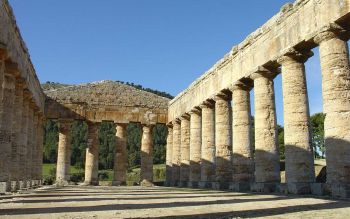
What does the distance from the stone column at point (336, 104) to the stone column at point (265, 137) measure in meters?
4.57

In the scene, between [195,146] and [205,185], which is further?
[195,146]

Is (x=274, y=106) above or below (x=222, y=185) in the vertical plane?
above

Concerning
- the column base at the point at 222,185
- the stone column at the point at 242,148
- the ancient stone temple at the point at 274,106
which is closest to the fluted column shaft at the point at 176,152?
the ancient stone temple at the point at 274,106

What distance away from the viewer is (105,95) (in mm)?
34406

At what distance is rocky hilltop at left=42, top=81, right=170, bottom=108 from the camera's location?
110ft

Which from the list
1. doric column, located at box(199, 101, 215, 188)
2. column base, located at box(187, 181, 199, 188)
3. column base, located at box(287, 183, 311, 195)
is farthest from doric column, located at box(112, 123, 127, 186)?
column base, located at box(287, 183, 311, 195)

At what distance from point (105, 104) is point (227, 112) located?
13.4m

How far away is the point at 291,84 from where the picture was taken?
1720 cm

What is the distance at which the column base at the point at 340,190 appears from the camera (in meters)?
13.1

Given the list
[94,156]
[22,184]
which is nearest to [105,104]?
[94,156]

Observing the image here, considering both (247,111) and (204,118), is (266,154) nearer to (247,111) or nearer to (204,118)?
(247,111)

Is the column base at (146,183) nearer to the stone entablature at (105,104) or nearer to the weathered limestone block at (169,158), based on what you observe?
the weathered limestone block at (169,158)

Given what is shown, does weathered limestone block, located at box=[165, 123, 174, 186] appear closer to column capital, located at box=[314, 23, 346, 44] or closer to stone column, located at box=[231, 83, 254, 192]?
stone column, located at box=[231, 83, 254, 192]

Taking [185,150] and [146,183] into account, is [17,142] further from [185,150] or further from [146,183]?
[146,183]
